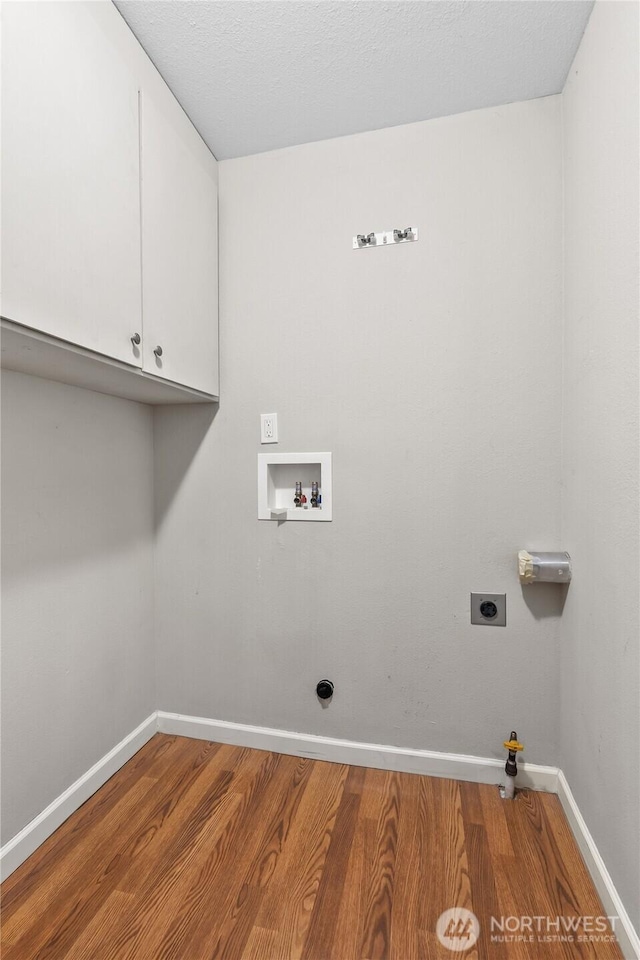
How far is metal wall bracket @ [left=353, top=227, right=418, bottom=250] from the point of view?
5.16 ft

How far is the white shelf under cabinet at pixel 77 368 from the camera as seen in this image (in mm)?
950

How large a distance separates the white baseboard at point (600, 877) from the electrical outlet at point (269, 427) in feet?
5.15

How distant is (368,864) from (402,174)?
2.25 metres

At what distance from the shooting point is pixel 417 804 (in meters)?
1.43

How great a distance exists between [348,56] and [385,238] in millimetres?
515

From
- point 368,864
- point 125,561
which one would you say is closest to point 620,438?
point 368,864

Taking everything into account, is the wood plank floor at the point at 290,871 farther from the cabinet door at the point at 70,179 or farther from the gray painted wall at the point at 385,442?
the cabinet door at the point at 70,179

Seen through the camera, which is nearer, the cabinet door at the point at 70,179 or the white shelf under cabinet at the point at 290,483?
the cabinet door at the point at 70,179

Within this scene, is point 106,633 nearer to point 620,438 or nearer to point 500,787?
point 500,787

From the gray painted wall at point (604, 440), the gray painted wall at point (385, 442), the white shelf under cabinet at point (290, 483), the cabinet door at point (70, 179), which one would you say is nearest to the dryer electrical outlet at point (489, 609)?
the gray painted wall at point (385, 442)

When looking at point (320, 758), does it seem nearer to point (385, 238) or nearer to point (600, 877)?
point (600, 877)

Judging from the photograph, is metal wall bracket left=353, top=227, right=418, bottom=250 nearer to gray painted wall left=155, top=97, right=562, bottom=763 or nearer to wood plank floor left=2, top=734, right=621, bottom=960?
gray painted wall left=155, top=97, right=562, bottom=763

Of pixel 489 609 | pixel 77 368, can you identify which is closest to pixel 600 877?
pixel 489 609

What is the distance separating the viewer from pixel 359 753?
1635mm
